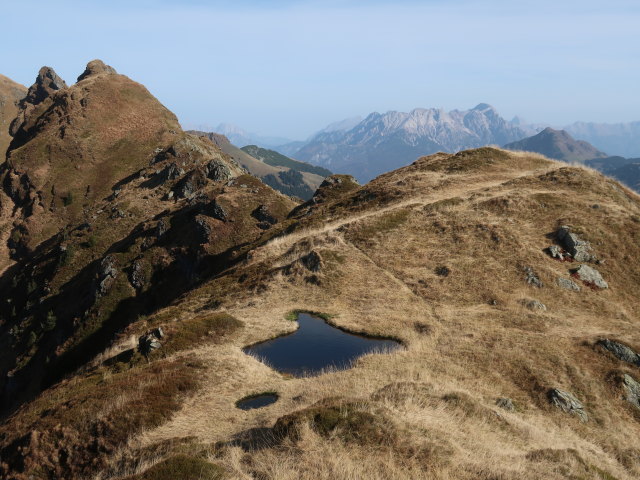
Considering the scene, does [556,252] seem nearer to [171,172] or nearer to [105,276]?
[105,276]

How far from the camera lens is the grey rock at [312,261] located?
1585 inches

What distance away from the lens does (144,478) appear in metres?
13.6

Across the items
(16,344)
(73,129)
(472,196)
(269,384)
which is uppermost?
(73,129)

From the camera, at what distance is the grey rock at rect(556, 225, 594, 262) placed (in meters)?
41.8

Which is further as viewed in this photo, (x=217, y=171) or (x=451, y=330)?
(x=217, y=171)

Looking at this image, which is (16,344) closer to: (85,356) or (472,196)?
(85,356)

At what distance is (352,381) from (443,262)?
22.2 m

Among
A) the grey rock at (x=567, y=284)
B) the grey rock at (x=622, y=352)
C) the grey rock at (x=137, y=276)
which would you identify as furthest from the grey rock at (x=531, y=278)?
the grey rock at (x=137, y=276)

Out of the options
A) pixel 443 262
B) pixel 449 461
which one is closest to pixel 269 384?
pixel 449 461

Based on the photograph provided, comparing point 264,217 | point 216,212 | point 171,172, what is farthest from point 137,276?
point 171,172

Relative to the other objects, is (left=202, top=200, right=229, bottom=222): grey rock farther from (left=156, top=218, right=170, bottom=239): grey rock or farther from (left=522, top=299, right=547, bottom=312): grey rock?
(left=522, top=299, right=547, bottom=312): grey rock

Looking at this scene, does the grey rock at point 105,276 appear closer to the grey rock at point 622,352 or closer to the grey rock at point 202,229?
the grey rock at point 202,229

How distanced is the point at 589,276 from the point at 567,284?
3.15m

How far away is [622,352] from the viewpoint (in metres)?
27.4
